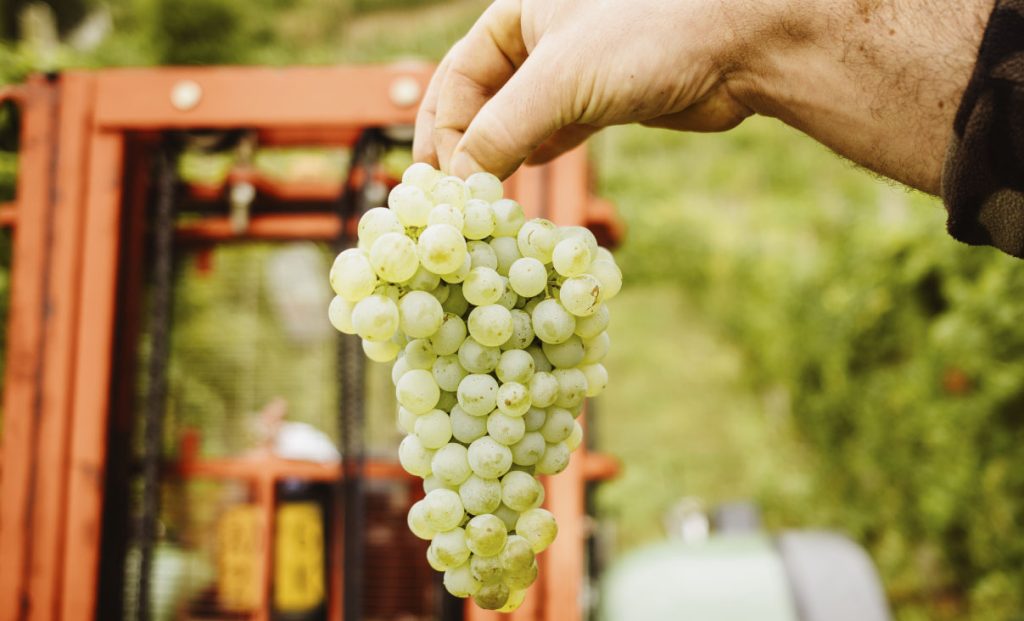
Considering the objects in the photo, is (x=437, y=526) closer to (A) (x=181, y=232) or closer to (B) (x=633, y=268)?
(A) (x=181, y=232)

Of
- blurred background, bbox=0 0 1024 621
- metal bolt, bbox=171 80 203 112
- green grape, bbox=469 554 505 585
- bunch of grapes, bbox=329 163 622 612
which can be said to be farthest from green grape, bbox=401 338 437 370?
blurred background, bbox=0 0 1024 621

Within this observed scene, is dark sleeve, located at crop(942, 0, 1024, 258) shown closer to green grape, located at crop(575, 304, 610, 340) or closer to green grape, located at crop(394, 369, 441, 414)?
green grape, located at crop(575, 304, 610, 340)

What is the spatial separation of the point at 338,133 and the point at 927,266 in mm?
2510

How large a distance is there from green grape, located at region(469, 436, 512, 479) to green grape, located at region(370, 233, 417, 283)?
0.63ft

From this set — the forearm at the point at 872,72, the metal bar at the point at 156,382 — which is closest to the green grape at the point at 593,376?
the forearm at the point at 872,72

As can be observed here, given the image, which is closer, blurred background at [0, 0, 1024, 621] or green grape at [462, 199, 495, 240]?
green grape at [462, 199, 495, 240]

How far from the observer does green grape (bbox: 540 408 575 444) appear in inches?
33.0

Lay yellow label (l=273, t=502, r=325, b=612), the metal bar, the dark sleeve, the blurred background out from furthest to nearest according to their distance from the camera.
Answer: the blurred background < yellow label (l=273, t=502, r=325, b=612) < the metal bar < the dark sleeve

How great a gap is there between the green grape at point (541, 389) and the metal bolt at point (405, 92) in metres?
0.87

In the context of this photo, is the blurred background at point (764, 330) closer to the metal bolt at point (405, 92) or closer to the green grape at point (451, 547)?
the metal bolt at point (405, 92)

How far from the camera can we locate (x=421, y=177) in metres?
0.84

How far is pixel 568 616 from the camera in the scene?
1.47 m

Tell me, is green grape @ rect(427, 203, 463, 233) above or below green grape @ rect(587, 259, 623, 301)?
above

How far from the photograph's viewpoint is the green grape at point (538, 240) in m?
0.81
